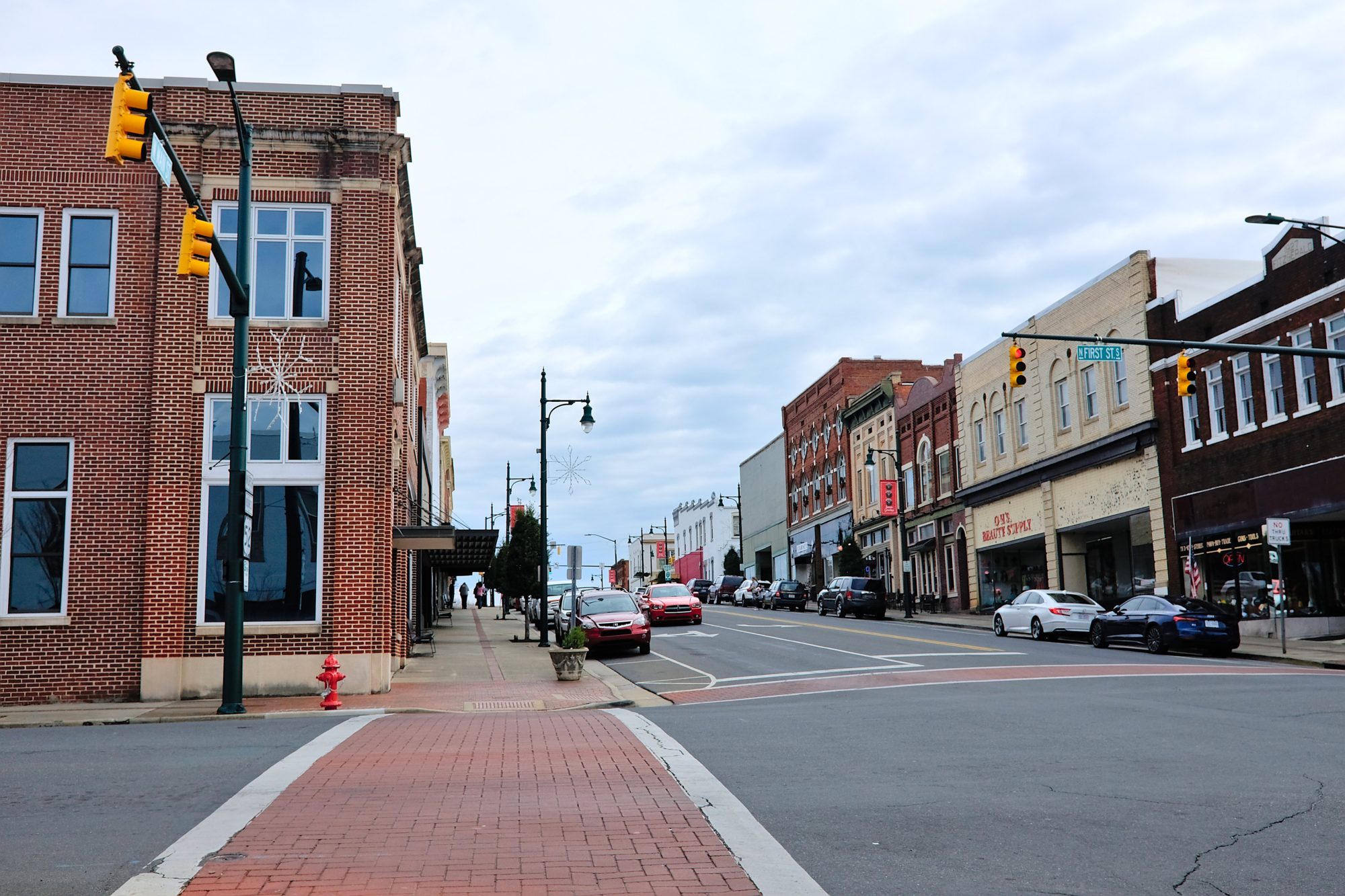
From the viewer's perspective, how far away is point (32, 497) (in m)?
19.3

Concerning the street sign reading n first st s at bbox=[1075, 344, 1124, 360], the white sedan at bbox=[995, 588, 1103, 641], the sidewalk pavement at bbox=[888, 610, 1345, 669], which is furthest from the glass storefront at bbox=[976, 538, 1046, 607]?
the street sign reading n first st s at bbox=[1075, 344, 1124, 360]

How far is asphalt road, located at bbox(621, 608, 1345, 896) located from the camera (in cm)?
685

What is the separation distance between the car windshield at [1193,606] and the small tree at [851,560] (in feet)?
108

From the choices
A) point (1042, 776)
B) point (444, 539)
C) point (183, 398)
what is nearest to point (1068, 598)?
point (444, 539)

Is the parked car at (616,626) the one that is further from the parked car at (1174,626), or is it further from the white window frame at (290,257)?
the white window frame at (290,257)

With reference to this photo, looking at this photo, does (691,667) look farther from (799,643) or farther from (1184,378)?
(1184,378)

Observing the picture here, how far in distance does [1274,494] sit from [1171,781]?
23.7 meters

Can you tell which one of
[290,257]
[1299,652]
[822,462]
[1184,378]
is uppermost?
[822,462]

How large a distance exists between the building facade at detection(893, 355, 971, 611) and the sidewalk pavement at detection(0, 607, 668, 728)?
91.7ft

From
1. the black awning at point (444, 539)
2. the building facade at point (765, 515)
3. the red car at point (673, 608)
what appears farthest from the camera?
the building facade at point (765, 515)

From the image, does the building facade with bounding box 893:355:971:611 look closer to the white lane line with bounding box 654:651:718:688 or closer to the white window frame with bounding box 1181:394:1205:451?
the white window frame with bounding box 1181:394:1205:451

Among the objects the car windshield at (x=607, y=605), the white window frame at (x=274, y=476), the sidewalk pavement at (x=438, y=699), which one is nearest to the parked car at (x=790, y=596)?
the car windshield at (x=607, y=605)

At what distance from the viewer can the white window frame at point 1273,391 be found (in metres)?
30.3

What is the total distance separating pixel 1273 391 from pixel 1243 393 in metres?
1.25
